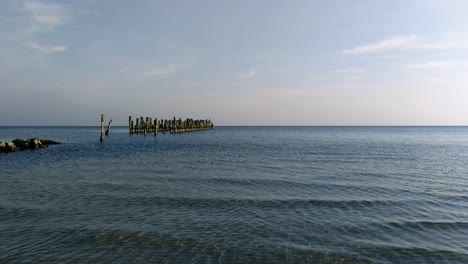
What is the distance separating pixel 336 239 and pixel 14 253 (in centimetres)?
713

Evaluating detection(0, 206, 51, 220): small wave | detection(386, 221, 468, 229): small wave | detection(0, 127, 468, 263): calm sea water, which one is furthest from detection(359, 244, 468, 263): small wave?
detection(0, 206, 51, 220): small wave

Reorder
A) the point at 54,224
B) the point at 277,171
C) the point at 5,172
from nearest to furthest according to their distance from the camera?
the point at 54,224 → the point at 5,172 → the point at 277,171

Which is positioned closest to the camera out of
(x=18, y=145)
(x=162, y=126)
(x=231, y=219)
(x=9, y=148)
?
(x=231, y=219)

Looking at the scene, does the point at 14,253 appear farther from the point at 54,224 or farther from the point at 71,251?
the point at 54,224

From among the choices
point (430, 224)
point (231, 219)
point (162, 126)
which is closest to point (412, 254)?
point (430, 224)

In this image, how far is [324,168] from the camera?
21078 millimetres

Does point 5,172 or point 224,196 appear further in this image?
point 5,172

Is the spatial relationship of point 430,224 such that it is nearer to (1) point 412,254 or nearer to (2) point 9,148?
(1) point 412,254

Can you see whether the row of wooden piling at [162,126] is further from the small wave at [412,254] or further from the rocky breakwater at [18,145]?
the small wave at [412,254]

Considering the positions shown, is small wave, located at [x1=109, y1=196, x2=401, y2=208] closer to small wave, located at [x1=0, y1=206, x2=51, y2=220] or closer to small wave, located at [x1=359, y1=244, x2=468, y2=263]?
small wave, located at [x1=0, y1=206, x2=51, y2=220]

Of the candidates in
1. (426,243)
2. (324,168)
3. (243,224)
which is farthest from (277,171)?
(426,243)

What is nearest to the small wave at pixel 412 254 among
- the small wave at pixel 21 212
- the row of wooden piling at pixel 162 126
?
the small wave at pixel 21 212

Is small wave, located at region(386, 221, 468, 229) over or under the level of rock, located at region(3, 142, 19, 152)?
under

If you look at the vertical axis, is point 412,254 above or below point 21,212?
below
